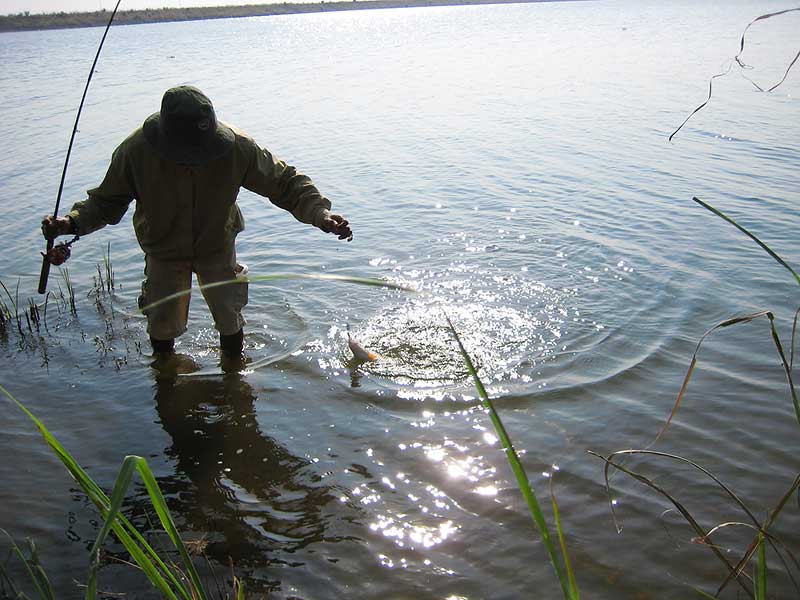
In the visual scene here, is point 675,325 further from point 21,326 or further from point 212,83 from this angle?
point 212,83

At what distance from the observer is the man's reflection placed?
10.8 ft

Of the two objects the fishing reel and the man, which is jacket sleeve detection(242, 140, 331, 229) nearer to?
the man

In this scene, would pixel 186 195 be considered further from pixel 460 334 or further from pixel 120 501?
pixel 120 501

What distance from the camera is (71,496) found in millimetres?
3648

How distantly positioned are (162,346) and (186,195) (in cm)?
120

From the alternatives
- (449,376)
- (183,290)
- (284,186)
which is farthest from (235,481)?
(284,186)

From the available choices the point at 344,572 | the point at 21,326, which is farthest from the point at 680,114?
the point at 344,572

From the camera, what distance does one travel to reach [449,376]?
189 inches

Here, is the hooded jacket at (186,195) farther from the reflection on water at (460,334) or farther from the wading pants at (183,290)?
the reflection on water at (460,334)

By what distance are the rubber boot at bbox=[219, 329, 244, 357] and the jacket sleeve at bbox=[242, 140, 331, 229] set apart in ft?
3.21

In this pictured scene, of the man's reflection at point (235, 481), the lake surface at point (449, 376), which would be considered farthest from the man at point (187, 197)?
the lake surface at point (449, 376)

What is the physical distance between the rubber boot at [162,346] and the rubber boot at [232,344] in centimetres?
33

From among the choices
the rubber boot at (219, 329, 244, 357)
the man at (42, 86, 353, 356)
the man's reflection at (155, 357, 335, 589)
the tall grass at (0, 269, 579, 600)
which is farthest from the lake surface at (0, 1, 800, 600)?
the tall grass at (0, 269, 579, 600)

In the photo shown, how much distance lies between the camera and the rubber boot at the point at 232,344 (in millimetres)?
4879
